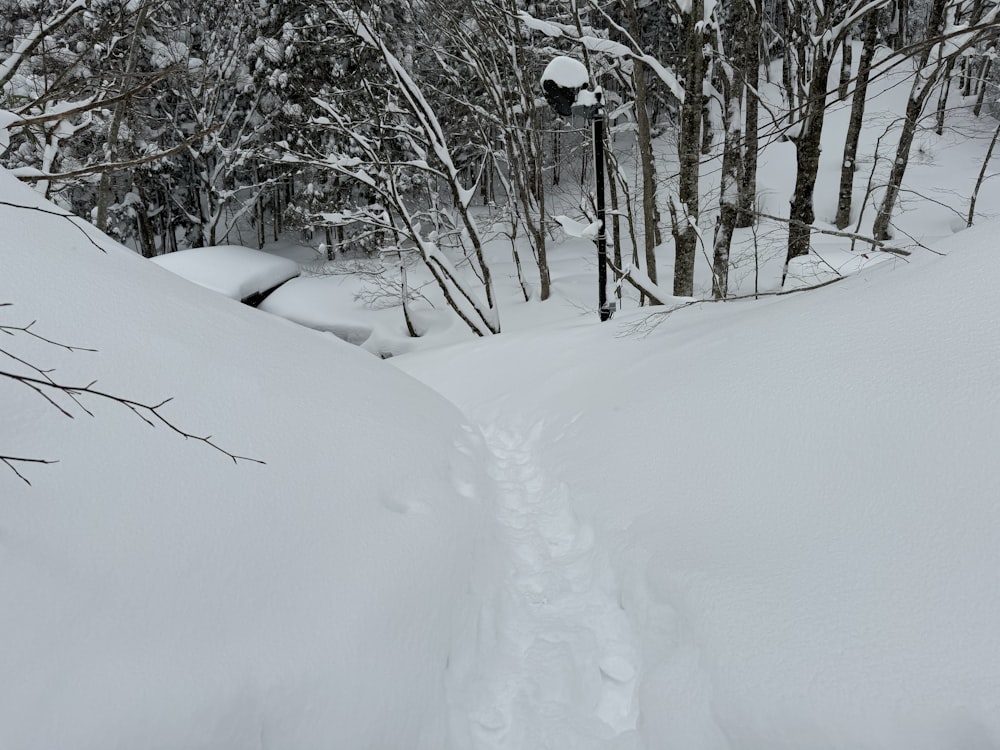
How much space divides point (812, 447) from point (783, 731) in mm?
1165

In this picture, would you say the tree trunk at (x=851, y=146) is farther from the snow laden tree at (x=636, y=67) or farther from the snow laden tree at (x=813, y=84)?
the snow laden tree at (x=636, y=67)

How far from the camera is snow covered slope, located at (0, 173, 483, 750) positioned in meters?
1.41

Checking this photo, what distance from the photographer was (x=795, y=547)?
78.4 inches

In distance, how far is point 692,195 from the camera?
7.02 m

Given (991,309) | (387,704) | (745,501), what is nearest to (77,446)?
(387,704)

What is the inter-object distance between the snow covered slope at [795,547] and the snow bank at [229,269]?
1388cm

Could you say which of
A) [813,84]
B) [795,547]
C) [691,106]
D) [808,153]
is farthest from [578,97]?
[795,547]

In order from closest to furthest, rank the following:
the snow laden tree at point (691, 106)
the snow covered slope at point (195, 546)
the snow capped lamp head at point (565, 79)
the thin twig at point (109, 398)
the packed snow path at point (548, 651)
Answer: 1. the thin twig at point (109, 398)
2. the snow covered slope at point (195, 546)
3. the packed snow path at point (548, 651)
4. the snow capped lamp head at point (565, 79)
5. the snow laden tree at point (691, 106)

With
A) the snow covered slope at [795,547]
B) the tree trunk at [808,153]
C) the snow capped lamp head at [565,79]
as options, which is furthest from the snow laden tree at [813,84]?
the snow covered slope at [795,547]

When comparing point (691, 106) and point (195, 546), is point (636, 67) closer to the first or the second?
point (691, 106)

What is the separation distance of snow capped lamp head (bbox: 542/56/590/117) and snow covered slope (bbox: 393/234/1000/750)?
4335mm

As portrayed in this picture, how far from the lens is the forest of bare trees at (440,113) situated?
700 cm

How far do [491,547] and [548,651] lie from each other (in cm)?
80

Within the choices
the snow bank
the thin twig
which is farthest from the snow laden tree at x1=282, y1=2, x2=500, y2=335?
the thin twig
